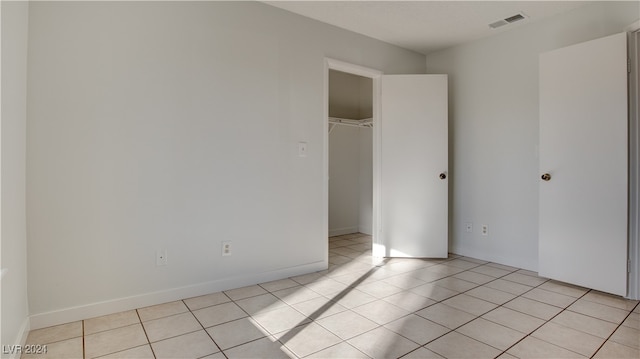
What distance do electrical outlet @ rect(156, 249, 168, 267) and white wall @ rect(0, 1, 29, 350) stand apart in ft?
2.37

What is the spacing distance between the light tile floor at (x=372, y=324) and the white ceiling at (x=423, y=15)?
243cm

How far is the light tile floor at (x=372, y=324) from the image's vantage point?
5.94 ft

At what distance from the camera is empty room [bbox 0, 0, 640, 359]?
1.97 meters

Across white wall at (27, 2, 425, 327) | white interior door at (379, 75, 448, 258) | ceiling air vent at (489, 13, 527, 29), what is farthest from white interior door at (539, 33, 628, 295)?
white wall at (27, 2, 425, 327)

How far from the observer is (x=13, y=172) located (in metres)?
1.75

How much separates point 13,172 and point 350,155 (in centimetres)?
405

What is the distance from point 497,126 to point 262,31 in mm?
2592

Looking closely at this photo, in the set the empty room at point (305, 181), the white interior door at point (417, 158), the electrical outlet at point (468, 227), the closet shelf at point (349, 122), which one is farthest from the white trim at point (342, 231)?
the electrical outlet at point (468, 227)

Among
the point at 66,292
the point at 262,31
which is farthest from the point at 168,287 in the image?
the point at 262,31

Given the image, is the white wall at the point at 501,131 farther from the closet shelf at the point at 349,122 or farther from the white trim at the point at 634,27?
the closet shelf at the point at 349,122

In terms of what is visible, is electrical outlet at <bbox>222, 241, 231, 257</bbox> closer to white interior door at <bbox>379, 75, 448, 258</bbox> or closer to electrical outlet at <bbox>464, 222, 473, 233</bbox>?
white interior door at <bbox>379, 75, 448, 258</bbox>

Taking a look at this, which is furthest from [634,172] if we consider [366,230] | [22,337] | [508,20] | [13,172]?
[22,337]

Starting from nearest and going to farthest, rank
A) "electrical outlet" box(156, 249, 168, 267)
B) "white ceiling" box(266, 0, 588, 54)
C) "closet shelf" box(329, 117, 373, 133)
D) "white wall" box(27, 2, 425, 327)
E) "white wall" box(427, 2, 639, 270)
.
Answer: "white wall" box(27, 2, 425, 327) → "electrical outlet" box(156, 249, 168, 267) → "white ceiling" box(266, 0, 588, 54) → "white wall" box(427, 2, 639, 270) → "closet shelf" box(329, 117, 373, 133)

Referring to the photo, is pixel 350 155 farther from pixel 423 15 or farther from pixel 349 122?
pixel 423 15
